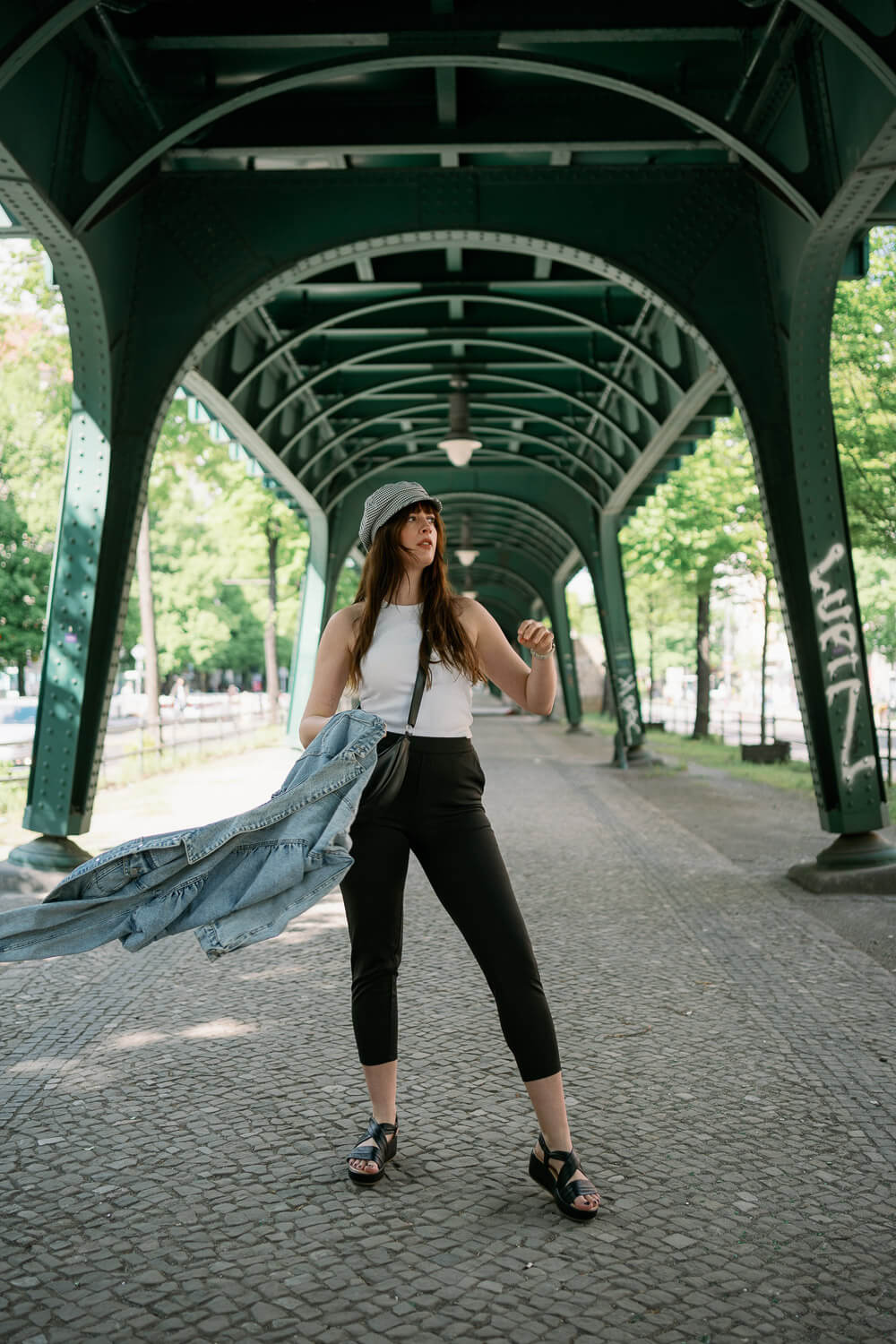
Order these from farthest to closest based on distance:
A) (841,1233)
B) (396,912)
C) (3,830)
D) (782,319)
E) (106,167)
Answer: (3,830) < (782,319) < (106,167) < (396,912) < (841,1233)

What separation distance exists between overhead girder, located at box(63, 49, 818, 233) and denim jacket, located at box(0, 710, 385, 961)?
458 centimetres

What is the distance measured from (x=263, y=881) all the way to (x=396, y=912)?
1.49 feet

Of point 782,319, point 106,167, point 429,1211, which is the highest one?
point 106,167

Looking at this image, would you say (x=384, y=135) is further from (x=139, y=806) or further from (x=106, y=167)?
(x=139, y=806)

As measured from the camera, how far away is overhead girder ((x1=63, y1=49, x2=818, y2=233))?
656cm

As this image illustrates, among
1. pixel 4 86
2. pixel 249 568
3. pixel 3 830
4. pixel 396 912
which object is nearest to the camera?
pixel 396 912

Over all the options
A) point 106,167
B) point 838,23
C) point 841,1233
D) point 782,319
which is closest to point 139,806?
point 106,167

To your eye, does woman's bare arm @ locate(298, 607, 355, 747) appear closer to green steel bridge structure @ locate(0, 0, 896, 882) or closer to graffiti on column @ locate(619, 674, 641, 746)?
green steel bridge structure @ locate(0, 0, 896, 882)

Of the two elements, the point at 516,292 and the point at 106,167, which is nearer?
the point at 106,167

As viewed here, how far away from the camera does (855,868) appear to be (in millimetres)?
8234

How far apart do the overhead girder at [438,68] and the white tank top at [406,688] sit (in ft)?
13.7

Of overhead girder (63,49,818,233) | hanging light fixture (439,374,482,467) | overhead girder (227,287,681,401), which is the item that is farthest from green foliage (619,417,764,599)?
overhead girder (63,49,818,233)

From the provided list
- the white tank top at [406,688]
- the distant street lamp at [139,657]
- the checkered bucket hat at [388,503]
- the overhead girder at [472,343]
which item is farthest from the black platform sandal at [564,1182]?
the distant street lamp at [139,657]

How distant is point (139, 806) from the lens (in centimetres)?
1377
